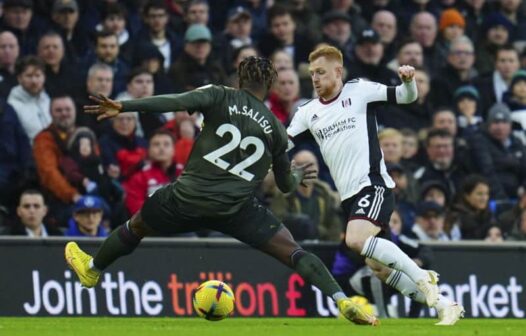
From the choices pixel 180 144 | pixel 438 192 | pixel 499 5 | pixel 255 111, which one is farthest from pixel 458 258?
pixel 499 5

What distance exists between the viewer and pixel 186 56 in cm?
2052

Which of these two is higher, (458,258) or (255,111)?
(255,111)

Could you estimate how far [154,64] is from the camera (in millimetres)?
20047

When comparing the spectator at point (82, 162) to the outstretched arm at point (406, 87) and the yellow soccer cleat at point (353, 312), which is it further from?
the yellow soccer cleat at point (353, 312)

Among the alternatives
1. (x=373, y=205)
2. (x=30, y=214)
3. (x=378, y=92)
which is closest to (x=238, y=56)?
(x=30, y=214)

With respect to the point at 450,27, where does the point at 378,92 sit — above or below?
below

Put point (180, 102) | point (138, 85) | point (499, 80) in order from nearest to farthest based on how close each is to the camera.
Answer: point (180, 102)
point (138, 85)
point (499, 80)

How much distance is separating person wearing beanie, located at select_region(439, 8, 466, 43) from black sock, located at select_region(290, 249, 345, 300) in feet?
34.1

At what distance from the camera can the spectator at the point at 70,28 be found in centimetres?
1988

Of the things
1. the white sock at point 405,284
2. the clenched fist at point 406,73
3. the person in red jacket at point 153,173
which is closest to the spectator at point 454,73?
the person in red jacket at point 153,173

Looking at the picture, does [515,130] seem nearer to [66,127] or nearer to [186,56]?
[186,56]

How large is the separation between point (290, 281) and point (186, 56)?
421 cm

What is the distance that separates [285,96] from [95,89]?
8.21 feet

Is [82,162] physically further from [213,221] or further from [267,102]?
[213,221]
